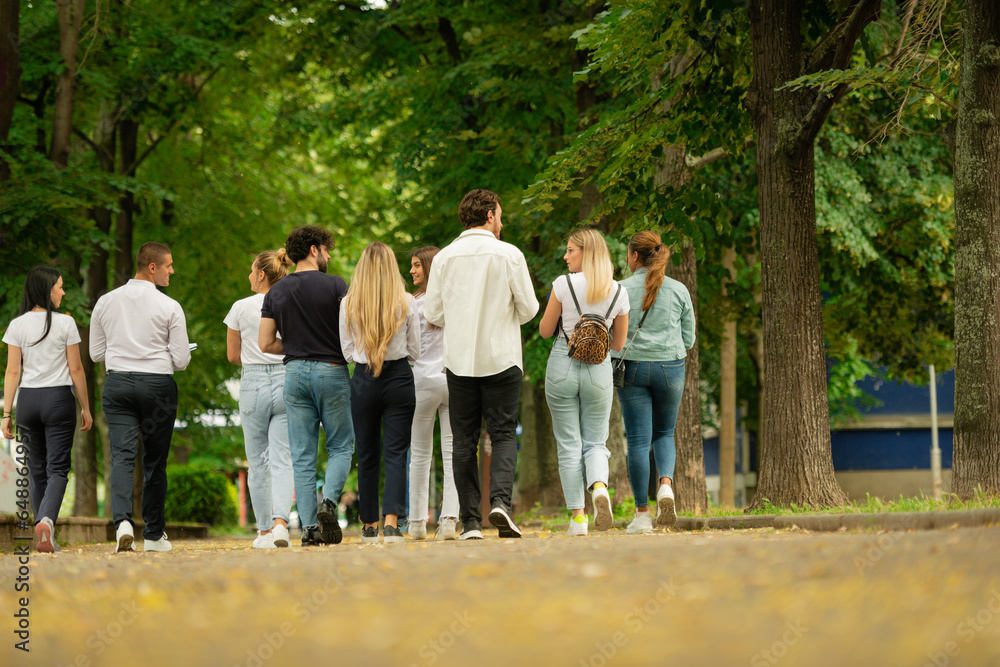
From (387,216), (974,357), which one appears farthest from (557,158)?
(387,216)

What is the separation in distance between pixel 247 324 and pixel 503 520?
287cm

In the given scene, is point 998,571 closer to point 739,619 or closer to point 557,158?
point 739,619

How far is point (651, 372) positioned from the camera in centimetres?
838

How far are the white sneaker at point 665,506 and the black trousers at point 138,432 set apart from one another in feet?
12.2

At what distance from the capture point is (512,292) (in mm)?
7508

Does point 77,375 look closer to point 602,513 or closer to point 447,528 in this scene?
point 447,528

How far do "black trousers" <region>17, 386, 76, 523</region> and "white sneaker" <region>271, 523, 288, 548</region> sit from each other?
1928mm

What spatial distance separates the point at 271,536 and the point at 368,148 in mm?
14384

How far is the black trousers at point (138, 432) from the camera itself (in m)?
7.87

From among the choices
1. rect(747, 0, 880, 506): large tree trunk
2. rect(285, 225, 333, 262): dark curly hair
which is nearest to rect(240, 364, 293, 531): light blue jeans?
rect(285, 225, 333, 262): dark curly hair

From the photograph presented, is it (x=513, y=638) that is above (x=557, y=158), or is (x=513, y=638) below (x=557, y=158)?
below

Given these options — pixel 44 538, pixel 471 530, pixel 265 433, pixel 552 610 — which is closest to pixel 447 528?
pixel 471 530

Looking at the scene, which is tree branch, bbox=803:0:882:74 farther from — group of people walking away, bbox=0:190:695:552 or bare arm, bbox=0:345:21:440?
bare arm, bbox=0:345:21:440

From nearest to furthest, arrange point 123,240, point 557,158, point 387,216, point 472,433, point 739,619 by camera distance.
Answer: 1. point 739,619
2. point 472,433
3. point 557,158
4. point 123,240
5. point 387,216
